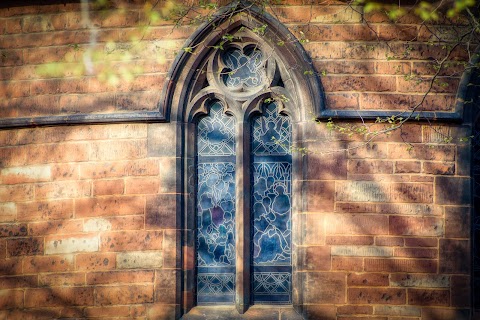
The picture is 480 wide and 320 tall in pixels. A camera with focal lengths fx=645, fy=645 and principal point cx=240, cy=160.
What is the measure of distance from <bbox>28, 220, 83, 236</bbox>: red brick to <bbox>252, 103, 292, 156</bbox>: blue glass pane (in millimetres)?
1839

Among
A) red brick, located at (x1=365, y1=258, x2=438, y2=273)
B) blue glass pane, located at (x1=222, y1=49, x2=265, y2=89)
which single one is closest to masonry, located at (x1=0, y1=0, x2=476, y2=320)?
red brick, located at (x1=365, y1=258, x2=438, y2=273)

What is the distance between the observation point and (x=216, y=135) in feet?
20.8

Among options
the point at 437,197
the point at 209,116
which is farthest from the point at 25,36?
the point at 437,197

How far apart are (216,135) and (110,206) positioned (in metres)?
1.23

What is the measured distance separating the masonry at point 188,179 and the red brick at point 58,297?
1 cm

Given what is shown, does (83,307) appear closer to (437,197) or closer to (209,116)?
(209,116)

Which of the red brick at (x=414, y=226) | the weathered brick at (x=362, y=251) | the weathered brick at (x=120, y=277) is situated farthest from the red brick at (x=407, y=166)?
the weathered brick at (x=120, y=277)

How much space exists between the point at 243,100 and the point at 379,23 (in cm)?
149

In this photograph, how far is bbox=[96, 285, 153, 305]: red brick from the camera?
5949mm

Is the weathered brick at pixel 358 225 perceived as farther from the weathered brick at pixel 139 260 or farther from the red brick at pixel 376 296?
the weathered brick at pixel 139 260

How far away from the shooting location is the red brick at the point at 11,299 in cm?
616

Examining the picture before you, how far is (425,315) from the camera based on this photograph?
586 cm

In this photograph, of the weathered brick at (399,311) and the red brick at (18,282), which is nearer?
the weathered brick at (399,311)

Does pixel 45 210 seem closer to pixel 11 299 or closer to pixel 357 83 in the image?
pixel 11 299
